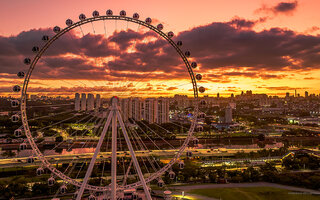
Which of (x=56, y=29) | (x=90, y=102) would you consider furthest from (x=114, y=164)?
(x=56, y=29)

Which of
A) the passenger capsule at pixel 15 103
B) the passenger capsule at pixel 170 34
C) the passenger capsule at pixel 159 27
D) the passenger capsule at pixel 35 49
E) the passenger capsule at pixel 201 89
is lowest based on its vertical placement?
the passenger capsule at pixel 15 103

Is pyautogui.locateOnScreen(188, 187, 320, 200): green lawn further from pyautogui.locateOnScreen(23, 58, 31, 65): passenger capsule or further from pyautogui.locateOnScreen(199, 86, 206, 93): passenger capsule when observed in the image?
pyautogui.locateOnScreen(23, 58, 31, 65): passenger capsule

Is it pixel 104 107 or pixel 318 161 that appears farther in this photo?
pixel 318 161

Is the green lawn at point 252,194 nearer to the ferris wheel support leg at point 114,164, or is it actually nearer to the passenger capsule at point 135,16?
the ferris wheel support leg at point 114,164

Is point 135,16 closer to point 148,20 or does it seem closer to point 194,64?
point 148,20

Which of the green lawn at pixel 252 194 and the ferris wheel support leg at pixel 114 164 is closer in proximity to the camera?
the ferris wheel support leg at pixel 114 164

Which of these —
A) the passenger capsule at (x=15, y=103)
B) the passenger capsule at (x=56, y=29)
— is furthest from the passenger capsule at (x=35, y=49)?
the passenger capsule at (x=15, y=103)

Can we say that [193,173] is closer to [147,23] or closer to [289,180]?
→ [289,180]

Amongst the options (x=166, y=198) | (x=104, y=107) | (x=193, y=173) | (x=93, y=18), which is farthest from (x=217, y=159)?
(x=93, y=18)
